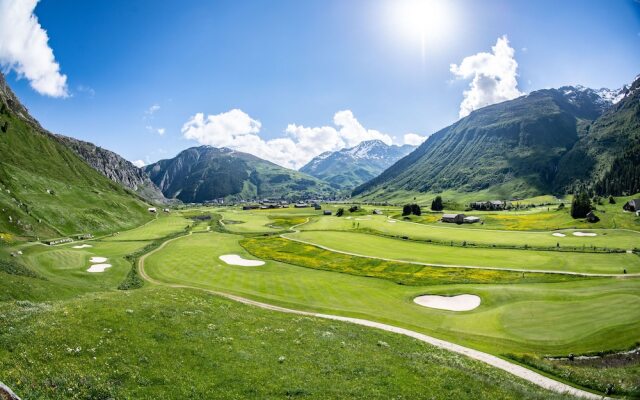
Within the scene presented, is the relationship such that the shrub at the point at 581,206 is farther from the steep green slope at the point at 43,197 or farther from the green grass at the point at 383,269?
the steep green slope at the point at 43,197

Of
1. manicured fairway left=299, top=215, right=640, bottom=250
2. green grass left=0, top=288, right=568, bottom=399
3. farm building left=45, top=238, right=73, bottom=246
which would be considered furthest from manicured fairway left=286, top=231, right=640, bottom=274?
farm building left=45, top=238, right=73, bottom=246

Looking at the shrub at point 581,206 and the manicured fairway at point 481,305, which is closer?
the manicured fairway at point 481,305

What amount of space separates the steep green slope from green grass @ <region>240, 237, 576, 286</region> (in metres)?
57.8

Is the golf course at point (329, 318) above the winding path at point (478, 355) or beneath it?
above

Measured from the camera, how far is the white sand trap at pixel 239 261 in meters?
76.2

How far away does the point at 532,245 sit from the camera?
89500mm

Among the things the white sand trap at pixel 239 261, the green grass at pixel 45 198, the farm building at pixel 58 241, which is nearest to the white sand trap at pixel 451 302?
the white sand trap at pixel 239 261

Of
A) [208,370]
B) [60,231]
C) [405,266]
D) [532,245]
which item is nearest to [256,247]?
[405,266]

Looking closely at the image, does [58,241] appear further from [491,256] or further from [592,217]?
[592,217]

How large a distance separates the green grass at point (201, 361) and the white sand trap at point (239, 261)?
44.3 metres

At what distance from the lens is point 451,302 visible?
2025 inches

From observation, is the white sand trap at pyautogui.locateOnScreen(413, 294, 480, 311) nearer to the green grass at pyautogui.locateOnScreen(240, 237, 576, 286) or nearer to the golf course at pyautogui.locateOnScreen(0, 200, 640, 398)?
the golf course at pyautogui.locateOnScreen(0, 200, 640, 398)

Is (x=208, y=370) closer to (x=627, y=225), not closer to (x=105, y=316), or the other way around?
(x=105, y=316)

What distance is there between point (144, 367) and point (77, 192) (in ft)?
539
